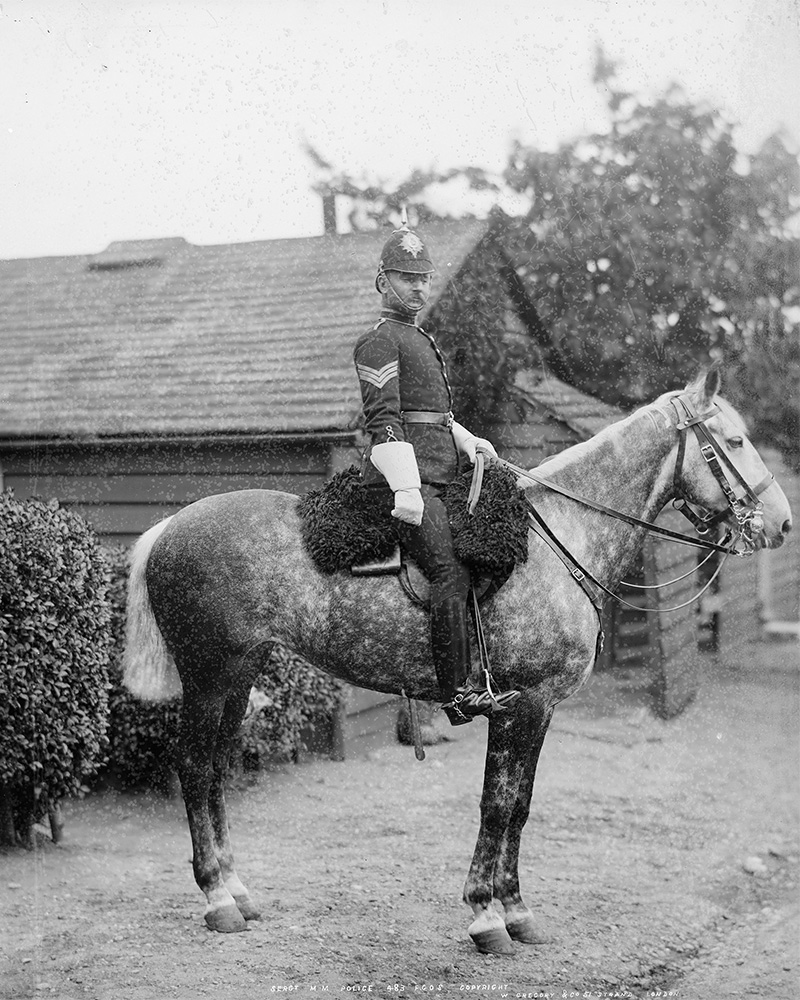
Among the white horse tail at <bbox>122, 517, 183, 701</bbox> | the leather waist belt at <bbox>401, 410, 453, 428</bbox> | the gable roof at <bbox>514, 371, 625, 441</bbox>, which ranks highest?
the leather waist belt at <bbox>401, 410, 453, 428</bbox>

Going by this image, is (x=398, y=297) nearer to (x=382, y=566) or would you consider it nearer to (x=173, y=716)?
(x=382, y=566)

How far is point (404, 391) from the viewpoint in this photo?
4.62 meters

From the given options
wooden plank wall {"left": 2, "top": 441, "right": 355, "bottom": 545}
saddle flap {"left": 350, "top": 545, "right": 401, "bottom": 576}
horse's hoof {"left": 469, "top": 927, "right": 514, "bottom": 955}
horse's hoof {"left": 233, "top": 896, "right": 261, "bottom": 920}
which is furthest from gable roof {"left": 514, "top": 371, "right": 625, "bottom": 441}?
horse's hoof {"left": 233, "top": 896, "right": 261, "bottom": 920}

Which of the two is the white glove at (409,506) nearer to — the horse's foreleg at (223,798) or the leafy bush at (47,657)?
the horse's foreleg at (223,798)

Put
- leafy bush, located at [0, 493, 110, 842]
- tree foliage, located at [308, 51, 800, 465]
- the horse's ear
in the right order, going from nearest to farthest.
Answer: the horse's ear, leafy bush, located at [0, 493, 110, 842], tree foliage, located at [308, 51, 800, 465]

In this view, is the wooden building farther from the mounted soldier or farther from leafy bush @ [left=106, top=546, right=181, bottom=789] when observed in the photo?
the mounted soldier

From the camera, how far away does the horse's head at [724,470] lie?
15.8 ft

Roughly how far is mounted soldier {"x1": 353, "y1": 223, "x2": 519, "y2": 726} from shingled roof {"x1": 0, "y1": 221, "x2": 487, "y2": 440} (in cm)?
150

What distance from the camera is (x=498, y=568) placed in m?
4.54

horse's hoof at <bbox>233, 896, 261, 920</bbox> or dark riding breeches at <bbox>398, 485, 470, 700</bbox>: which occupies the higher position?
dark riding breeches at <bbox>398, 485, 470, 700</bbox>

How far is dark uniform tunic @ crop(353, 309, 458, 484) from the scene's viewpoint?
446 cm

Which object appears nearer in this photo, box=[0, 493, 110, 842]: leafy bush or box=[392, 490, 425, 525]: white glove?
box=[392, 490, 425, 525]: white glove

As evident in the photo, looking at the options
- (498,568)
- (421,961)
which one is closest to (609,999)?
(421,961)

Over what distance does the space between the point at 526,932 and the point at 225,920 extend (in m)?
1.49
